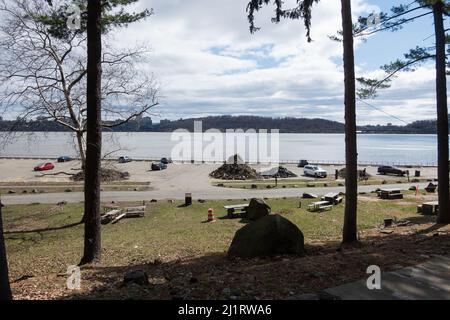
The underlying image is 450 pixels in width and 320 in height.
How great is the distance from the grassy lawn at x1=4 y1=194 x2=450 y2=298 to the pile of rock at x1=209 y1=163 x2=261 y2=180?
19.2 m

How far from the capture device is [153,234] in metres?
16.7

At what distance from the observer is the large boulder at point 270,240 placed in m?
9.65

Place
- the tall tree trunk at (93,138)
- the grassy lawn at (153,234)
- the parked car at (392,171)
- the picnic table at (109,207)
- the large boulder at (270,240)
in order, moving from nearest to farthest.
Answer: the large boulder at (270,240), the grassy lawn at (153,234), the tall tree trunk at (93,138), the picnic table at (109,207), the parked car at (392,171)

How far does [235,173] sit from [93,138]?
35130 mm

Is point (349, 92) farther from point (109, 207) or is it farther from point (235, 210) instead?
point (109, 207)

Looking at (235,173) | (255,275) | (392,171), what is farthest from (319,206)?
(392,171)

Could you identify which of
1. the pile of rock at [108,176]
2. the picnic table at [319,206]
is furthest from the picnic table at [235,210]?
the pile of rock at [108,176]

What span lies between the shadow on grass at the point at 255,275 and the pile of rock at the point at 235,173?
35.3 meters

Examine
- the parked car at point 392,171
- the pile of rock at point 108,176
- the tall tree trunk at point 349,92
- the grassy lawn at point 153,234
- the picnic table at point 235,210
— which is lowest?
the grassy lawn at point 153,234

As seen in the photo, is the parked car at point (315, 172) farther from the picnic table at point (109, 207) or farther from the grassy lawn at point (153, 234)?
the picnic table at point (109, 207)
